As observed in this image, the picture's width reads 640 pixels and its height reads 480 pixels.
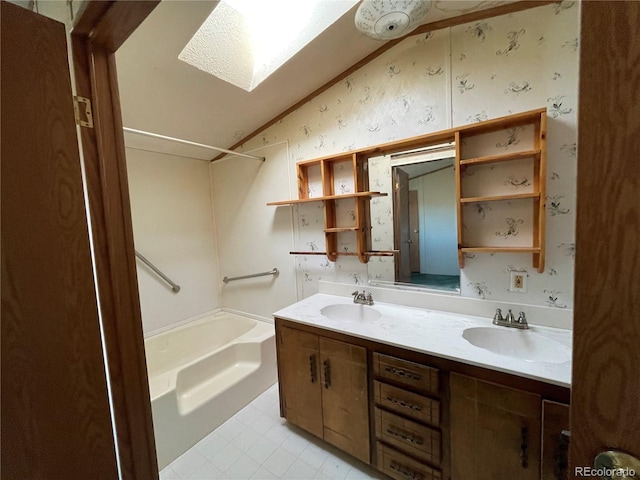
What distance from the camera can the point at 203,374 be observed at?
81.7 inches

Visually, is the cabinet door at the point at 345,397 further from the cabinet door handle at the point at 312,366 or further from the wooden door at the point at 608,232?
the wooden door at the point at 608,232

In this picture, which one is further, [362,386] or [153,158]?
[153,158]

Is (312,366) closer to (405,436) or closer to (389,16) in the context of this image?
(405,436)

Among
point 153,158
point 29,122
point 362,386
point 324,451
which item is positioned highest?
point 153,158

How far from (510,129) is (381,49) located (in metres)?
0.98

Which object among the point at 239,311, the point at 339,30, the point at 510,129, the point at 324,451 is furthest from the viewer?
the point at 239,311

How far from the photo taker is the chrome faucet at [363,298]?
73.8 inches

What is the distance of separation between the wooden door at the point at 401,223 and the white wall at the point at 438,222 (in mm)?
69

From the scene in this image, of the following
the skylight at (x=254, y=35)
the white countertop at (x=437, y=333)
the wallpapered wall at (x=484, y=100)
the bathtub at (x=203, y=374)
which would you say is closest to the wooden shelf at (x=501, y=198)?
the wallpapered wall at (x=484, y=100)

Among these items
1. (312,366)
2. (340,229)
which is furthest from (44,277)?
(340,229)

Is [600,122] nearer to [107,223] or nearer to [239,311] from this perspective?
[107,223]

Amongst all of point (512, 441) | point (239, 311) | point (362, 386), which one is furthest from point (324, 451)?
point (239, 311)

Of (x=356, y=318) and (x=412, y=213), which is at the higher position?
(x=412, y=213)

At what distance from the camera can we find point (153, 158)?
95.2 inches
